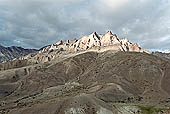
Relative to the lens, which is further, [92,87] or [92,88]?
[92,87]

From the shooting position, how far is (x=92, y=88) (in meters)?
119

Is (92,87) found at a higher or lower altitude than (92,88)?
higher

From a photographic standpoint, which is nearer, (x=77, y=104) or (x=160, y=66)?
(x=77, y=104)

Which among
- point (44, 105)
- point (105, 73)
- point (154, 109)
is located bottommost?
point (154, 109)

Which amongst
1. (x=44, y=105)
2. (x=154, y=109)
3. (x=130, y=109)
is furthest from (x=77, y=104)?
(x=154, y=109)

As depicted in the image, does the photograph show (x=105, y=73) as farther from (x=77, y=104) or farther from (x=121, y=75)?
(x=77, y=104)

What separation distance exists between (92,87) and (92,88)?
4.75 m

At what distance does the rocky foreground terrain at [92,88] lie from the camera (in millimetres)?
73988

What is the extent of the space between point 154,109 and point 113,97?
2486cm

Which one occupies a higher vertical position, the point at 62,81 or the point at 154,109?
the point at 62,81

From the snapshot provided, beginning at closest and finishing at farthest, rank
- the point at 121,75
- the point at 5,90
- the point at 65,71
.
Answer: the point at 121,75 < the point at 5,90 < the point at 65,71

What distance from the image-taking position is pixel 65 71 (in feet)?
610

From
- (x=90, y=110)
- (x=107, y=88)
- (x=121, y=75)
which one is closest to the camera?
(x=90, y=110)

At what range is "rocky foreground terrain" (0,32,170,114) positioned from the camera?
7399cm
